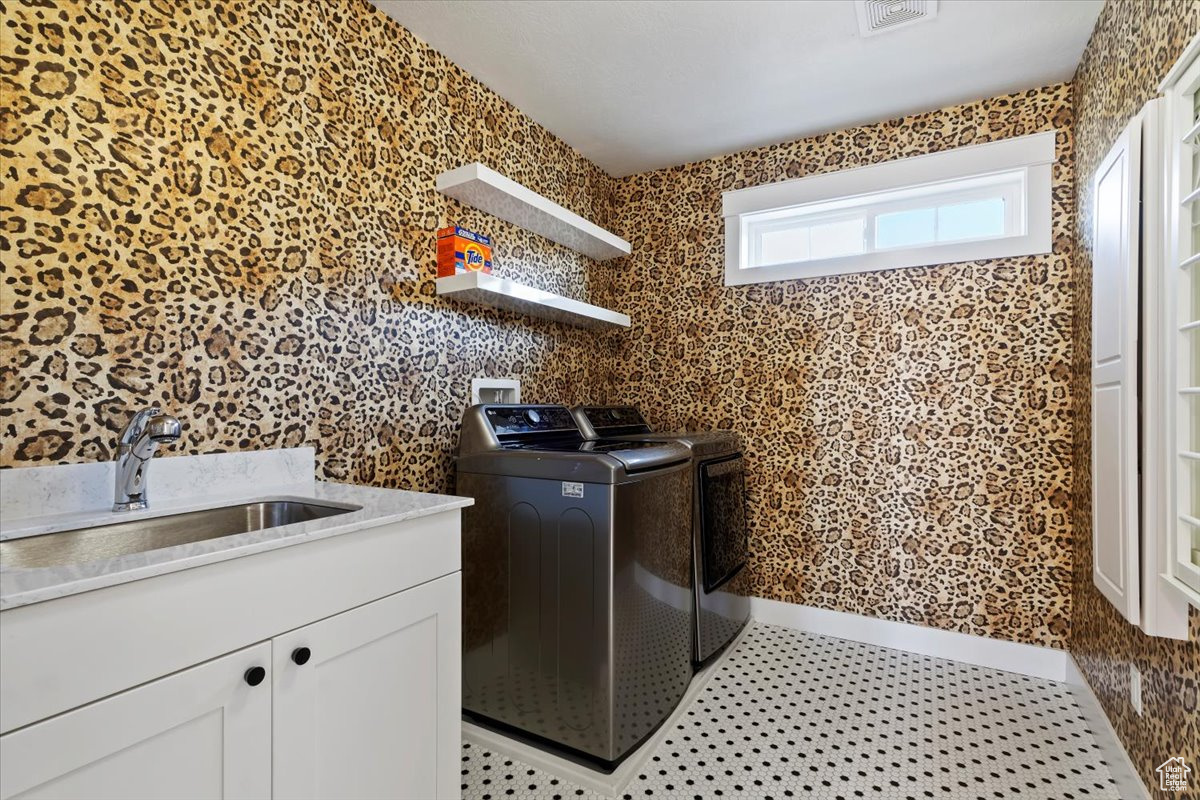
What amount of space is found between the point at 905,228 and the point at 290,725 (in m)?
3.14

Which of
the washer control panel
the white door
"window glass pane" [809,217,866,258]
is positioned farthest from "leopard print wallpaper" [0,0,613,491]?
the white door

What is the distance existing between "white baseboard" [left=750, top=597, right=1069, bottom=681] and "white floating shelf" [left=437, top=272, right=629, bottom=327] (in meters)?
1.79

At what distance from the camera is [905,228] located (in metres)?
2.81

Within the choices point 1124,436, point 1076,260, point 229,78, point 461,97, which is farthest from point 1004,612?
point 229,78

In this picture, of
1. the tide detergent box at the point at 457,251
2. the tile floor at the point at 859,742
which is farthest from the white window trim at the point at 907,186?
the tile floor at the point at 859,742

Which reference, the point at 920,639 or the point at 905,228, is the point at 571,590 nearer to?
the point at 920,639

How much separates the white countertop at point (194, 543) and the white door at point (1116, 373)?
1768 mm

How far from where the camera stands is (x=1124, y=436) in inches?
59.3

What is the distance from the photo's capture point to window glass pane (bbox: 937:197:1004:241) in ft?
8.68

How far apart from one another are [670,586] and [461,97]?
218 cm

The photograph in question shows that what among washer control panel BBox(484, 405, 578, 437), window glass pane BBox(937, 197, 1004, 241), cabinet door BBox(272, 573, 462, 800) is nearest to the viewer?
cabinet door BBox(272, 573, 462, 800)

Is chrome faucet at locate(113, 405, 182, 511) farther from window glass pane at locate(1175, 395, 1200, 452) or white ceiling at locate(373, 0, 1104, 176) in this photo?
window glass pane at locate(1175, 395, 1200, 452)

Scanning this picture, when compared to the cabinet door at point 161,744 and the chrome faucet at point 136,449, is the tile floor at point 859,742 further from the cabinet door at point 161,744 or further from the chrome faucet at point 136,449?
the chrome faucet at point 136,449

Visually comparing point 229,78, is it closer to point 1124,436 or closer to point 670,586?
point 670,586
